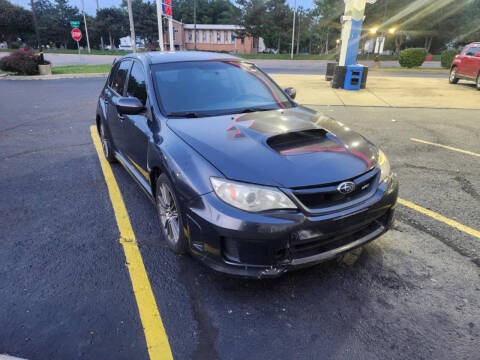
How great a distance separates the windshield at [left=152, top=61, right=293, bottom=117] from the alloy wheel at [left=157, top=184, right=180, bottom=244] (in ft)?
2.44

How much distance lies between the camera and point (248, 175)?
2285 millimetres

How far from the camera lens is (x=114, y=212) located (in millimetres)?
3807

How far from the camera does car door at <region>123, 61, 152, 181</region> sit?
3285 millimetres

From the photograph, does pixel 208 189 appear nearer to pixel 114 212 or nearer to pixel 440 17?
pixel 114 212

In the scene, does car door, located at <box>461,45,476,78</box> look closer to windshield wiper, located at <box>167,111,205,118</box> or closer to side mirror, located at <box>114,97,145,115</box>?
windshield wiper, located at <box>167,111,205,118</box>

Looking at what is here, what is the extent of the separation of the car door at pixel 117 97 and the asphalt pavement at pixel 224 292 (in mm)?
676

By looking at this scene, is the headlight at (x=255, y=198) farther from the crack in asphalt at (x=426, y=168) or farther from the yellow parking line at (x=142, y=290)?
the crack in asphalt at (x=426, y=168)

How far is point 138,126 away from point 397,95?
11084 mm

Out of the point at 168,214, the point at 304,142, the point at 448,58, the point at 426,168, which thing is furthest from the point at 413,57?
the point at 168,214

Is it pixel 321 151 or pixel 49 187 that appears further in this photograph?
pixel 49 187

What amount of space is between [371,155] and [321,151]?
495 mm

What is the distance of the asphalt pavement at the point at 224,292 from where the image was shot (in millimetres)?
2117

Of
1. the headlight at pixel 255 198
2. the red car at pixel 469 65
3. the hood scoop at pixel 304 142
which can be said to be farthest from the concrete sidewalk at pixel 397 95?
the headlight at pixel 255 198

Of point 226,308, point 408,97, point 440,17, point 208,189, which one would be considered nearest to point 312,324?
point 226,308
